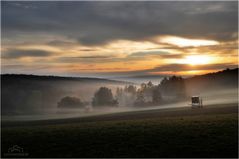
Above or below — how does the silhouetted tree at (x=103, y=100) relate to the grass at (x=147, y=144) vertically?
below

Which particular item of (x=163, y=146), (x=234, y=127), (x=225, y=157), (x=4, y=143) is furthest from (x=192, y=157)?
(x=4, y=143)

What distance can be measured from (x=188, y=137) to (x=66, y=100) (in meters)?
161

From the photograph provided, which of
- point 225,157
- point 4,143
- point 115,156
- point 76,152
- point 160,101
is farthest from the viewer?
point 160,101

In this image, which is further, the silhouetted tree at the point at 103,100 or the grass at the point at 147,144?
the silhouetted tree at the point at 103,100

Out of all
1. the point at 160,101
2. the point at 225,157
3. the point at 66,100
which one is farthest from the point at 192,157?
the point at 66,100

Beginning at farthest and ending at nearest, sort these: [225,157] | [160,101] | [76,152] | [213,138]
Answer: [160,101], [213,138], [76,152], [225,157]

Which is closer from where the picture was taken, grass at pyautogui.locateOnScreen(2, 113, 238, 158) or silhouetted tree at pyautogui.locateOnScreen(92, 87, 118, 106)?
grass at pyautogui.locateOnScreen(2, 113, 238, 158)

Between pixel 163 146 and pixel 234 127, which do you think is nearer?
pixel 163 146

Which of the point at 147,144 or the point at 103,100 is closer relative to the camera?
the point at 147,144

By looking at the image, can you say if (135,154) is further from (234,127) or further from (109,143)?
(234,127)

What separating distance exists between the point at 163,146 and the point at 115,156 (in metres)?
5.28

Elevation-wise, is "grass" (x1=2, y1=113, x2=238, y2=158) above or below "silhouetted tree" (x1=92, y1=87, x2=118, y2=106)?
above

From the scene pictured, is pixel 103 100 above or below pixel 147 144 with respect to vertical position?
below

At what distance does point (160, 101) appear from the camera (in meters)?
180
